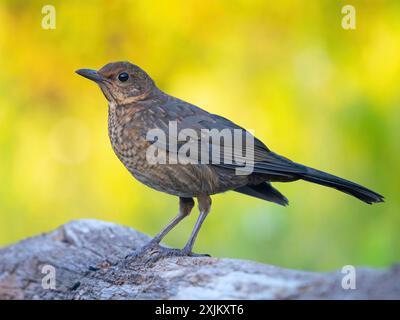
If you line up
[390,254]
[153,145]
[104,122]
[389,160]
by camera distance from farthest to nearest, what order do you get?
[104,122] → [389,160] → [390,254] → [153,145]

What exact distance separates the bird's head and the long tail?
Result: 1.32 metres

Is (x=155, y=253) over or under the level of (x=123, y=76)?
under

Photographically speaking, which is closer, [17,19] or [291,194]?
[291,194]

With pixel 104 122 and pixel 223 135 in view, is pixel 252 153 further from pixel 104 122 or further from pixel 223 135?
pixel 104 122

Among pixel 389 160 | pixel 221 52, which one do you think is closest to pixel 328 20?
pixel 221 52

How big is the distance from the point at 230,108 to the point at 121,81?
1948mm

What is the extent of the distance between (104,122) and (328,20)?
7.94 ft

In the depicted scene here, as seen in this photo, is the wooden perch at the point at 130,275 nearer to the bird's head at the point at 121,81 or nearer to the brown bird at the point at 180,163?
the brown bird at the point at 180,163

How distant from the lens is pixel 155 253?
4.61 meters

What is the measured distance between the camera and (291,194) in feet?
21.9

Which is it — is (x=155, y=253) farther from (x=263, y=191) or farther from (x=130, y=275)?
(x=263, y=191)

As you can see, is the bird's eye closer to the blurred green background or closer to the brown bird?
the brown bird

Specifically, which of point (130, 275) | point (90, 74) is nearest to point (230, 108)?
point (90, 74)

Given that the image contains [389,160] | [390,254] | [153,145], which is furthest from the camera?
[389,160]
